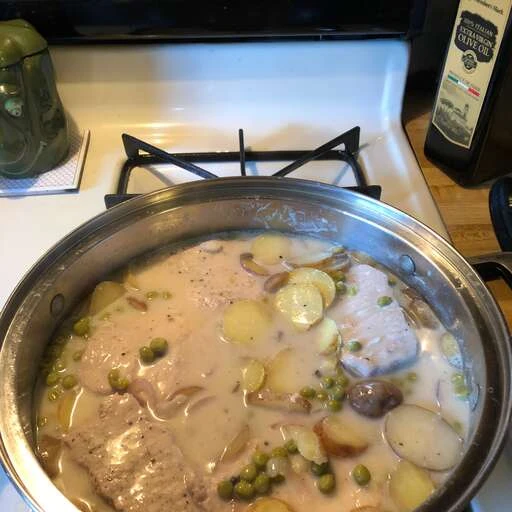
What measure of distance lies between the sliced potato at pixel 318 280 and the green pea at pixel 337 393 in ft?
0.51

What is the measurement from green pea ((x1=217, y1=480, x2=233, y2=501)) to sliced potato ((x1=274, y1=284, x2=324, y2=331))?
10.7 inches

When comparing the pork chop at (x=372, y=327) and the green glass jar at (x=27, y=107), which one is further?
the green glass jar at (x=27, y=107)

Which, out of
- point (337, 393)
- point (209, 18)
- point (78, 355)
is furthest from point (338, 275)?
point (209, 18)

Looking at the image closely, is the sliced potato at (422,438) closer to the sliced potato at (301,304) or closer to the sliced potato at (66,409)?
→ the sliced potato at (301,304)

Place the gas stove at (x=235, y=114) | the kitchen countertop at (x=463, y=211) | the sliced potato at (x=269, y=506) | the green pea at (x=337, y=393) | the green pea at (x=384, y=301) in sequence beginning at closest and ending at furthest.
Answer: the sliced potato at (x=269, y=506)
the green pea at (x=337, y=393)
the green pea at (x=384, y=301)
the kitchen countertop at (x=463, y=211)
the gas stove at (x=235, y=114)

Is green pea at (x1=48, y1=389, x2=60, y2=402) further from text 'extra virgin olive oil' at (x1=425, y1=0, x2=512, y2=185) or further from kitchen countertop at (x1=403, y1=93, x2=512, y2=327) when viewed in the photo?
text 'extra virgin olive oil' at (x1=425, y1=0, x2=512, y2=185)

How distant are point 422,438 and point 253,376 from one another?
0.82 ft

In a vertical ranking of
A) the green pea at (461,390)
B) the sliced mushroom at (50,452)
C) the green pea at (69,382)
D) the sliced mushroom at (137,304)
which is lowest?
the sliced mushroom at (50,452)

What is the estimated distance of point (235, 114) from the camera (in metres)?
1.31

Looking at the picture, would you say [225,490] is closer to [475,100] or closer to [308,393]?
[308,393]

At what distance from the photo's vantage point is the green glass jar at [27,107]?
39.8 inches

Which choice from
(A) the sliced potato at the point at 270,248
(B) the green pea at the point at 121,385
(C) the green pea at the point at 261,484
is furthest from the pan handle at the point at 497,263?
(B) the green pea at the point at 121,385

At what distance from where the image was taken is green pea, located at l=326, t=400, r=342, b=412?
83cm

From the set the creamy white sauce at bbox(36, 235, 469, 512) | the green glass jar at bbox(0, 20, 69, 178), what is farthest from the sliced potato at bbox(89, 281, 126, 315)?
the green glass jar at bbox(0, 20, 69, 178)
